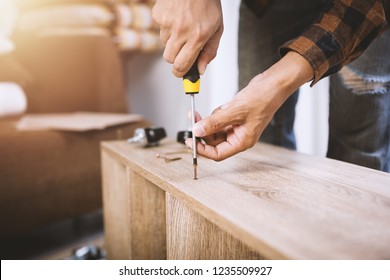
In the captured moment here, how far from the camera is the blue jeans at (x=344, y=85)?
918 mm

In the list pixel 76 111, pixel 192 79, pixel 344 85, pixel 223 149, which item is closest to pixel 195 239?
pixel 223 149

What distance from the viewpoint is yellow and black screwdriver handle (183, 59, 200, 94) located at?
64 cm

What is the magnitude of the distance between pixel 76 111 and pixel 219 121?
126cm

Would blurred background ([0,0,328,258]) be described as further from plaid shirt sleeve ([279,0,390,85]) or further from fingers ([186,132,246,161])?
plaid shirt sleeve ([279,0,390,85])

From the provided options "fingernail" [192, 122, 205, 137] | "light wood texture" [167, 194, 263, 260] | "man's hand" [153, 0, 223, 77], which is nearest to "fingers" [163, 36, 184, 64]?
"man's hand" [153, 0, 223, 77]

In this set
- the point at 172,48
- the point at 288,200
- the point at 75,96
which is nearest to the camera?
the point at 288,200

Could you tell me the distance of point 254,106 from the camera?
60 cm

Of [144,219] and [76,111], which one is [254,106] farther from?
[76,111]

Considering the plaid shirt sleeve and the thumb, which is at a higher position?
the plaid shirt sleeve

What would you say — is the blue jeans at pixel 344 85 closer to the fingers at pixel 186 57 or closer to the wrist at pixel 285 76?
the wrist at pixel 285 76

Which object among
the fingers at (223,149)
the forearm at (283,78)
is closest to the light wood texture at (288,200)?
the fingers at (223,149)

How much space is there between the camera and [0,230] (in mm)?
1153

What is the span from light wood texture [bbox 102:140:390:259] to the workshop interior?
56mm

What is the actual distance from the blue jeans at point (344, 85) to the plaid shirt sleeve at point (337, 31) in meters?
0.25
